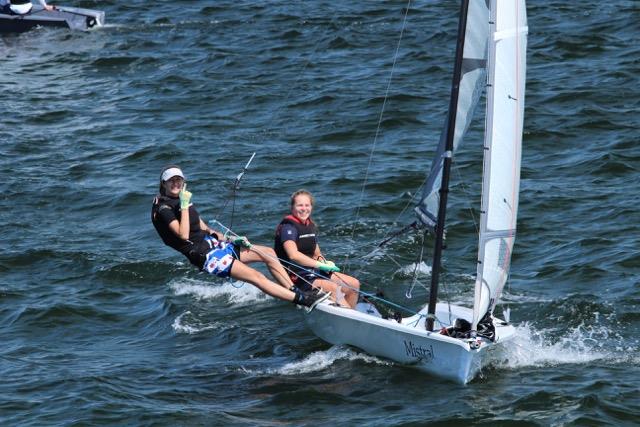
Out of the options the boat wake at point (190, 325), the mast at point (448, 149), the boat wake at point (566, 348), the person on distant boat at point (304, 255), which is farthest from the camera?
the boat wake at point (190, 325)

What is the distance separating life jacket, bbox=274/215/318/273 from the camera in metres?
11.5

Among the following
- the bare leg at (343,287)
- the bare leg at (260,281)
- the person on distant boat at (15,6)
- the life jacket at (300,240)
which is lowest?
the bare leg at (343,287)

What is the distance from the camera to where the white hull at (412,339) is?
10.3 meters

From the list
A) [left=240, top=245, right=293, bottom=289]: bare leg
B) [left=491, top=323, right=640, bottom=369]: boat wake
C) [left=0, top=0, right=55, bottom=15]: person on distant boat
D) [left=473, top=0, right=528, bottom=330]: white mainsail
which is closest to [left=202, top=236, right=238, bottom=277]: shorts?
[left=240, top=245, right=293, bottom=289]: bare leg

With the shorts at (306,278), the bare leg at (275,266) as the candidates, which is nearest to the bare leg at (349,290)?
the shorts at (306,278)

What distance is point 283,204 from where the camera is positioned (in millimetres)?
16141

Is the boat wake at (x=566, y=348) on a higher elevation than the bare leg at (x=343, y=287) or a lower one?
lower

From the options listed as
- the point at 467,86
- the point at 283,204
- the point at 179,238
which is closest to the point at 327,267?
the point at 179,238

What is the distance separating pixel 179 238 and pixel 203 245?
→ 24cm

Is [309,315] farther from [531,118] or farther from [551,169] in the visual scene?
[531,118]

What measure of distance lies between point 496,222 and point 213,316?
4.03m

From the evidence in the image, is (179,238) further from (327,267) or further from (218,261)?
(327,267)

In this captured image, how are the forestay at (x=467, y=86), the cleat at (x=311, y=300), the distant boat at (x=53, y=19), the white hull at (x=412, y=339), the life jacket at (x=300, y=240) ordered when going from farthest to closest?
the distant boat at (x=53, y=19), the life jacket at (x=300, y=240), the cleat at (x=311, y=300), the white hull at (x=412, y=339), the forestay at (x=467, y=86)

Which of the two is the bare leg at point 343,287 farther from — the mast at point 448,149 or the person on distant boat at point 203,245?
the mast at point 448,149
